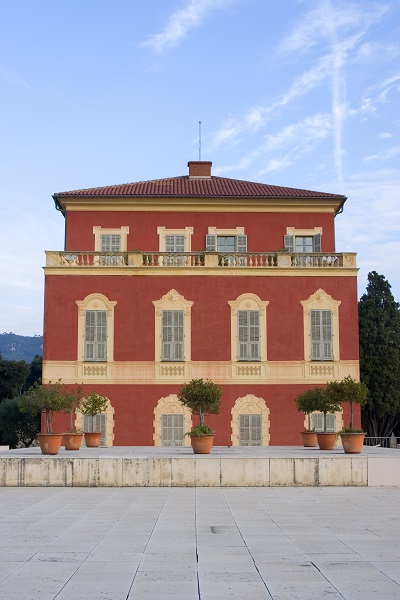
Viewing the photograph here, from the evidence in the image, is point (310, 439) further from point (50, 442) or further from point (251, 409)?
point (50, 442)

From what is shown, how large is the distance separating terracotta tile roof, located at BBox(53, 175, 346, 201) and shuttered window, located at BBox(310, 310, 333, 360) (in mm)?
5233

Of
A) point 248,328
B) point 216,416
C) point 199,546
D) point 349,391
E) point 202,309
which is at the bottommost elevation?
point 199,546

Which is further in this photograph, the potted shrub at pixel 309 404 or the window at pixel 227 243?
the window at pixel 227 243

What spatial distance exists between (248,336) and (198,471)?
480 inches

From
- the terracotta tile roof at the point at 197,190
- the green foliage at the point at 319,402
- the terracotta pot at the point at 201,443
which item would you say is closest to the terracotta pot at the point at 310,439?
the green foliage at the point at 319,402

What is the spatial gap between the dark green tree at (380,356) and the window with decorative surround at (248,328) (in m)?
11.2

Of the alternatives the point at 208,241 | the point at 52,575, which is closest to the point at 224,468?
the point at 52,575

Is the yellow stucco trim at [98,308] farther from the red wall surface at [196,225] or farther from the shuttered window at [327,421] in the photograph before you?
the shuttered window at [327,421]

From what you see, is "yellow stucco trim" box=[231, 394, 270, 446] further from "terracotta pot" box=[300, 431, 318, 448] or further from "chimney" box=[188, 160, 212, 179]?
"chimney" box=[188, 160, 212, 179]

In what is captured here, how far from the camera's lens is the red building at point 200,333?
28375 mm

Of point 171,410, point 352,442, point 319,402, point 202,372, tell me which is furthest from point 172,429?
point 352,442

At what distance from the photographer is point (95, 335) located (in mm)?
28734

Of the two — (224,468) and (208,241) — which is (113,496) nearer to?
(224,468)

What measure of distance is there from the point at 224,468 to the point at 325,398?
7057 millimetres
